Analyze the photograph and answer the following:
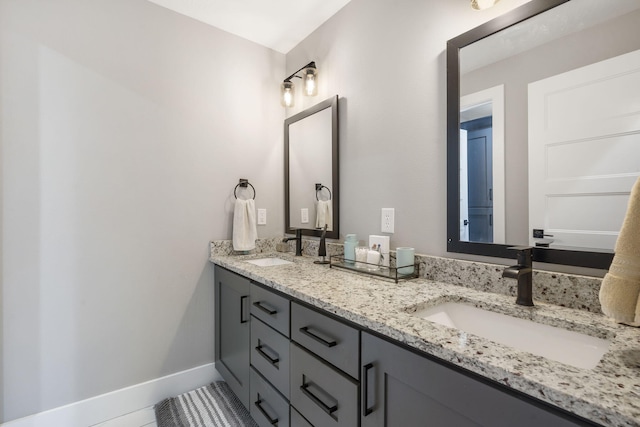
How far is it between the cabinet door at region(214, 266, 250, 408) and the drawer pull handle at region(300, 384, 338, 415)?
553 millimetres

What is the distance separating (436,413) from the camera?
0.71 metres

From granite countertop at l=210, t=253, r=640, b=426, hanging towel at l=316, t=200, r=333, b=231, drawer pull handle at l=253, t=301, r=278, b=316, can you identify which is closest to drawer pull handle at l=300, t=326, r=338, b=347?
granite countertop at l=210, t=253, r=640, b=426

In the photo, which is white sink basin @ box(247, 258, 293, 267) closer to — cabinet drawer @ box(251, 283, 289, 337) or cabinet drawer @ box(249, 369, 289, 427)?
cabinet drawer @ box(251, 283, 289, 337)

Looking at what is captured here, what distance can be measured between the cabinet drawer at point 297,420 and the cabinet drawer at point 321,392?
22 millimetres

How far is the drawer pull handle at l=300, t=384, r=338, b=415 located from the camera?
989 mm

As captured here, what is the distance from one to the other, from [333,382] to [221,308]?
1179 mm

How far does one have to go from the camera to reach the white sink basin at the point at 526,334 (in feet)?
2.65

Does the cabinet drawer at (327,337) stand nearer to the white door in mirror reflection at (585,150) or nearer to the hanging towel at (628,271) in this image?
the hanging towel at (628,271)

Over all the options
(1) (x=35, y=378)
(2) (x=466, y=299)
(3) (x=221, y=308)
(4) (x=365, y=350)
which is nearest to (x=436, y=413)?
(4) (x=365, y=350)

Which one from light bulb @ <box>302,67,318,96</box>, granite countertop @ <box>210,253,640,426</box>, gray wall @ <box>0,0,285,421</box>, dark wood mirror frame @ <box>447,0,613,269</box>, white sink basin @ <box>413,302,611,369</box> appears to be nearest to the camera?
granite countertop @ <box>210,253,640,426</box>

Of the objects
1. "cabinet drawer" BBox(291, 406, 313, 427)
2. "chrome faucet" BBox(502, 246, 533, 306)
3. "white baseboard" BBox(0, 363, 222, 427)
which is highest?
"chrome faucet" BBox(502, 246, 533, 306)

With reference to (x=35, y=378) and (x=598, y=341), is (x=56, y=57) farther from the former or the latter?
(x=598, y=341)

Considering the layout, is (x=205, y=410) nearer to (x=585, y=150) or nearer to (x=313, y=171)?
(x=313, y=171)

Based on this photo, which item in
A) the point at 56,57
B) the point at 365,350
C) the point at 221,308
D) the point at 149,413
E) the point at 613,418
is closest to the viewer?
the point at 613,418
